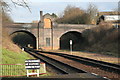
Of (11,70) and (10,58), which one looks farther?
(10,58)

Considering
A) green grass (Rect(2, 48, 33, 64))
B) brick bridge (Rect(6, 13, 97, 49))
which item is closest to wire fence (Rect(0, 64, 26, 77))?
green grass (Rect(2, 48, 33, 64))

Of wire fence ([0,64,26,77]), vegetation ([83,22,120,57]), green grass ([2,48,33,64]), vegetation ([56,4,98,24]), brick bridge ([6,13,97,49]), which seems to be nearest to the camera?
wire fence ([0,64,26,77])

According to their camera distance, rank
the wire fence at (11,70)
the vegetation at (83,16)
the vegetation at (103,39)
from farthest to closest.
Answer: the vegetation at (83,16)
the vegetation at (103,39)
the wire fence at (11,70)

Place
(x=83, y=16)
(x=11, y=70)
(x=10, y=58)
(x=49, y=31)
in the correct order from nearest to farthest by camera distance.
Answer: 1. (x=11, y=70)
2. (x=10, y=58)
3. (x=49, y=31)
4. (x=83, y=16)

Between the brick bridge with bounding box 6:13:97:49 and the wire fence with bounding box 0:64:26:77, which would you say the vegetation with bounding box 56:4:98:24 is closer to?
the brick bridge with bounding box 6:13:97:49

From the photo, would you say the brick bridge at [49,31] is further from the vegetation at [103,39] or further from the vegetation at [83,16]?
the vegetation at [83,16]

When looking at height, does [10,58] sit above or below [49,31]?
below

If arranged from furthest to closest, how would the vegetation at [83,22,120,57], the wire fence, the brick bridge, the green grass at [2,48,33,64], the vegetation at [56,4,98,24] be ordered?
the vegetation at [56,4,98,24], the brick bridge, the vegetation at [83,22,120,57], the green grass at [2,48,33,64], the wire fence

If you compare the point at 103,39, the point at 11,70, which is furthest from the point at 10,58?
the point at 103,39

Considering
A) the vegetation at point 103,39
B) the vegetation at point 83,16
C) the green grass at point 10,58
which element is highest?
the vegetation at point 83,16

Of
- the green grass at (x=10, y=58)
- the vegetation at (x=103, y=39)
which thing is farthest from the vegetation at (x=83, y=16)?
the green grass at (x=10, y=58)

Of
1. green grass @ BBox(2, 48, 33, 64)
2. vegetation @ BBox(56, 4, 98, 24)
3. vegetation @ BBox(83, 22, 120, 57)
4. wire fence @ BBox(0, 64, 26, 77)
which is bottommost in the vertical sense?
wire fence @ BBox(0, 64, 26, 77)

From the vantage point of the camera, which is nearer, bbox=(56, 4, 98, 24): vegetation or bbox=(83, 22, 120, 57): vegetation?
bbox=(83, 22, 120, 57): vegetation

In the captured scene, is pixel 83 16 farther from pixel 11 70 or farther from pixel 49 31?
pixel 11 70
